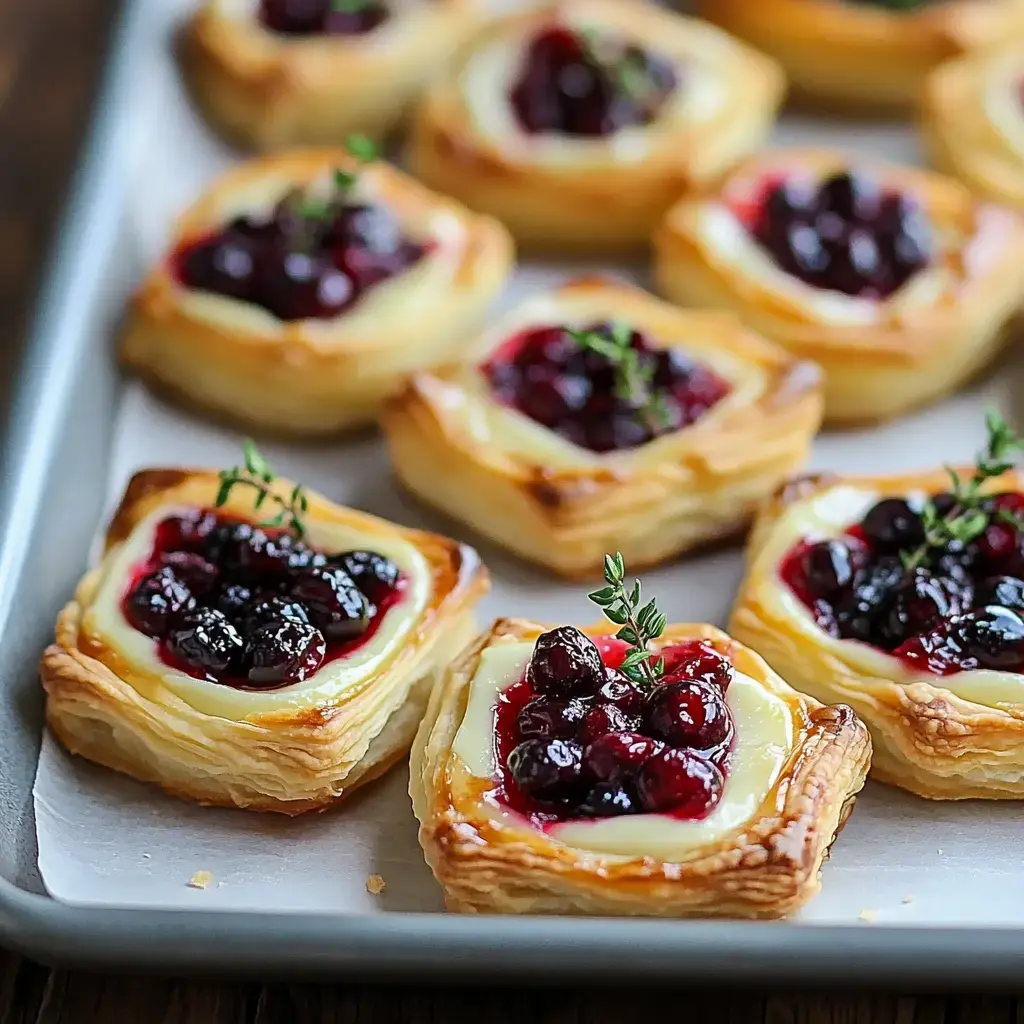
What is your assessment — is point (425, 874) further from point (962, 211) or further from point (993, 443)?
point (962, 211)

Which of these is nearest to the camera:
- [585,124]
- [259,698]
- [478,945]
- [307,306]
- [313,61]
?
[478,945]

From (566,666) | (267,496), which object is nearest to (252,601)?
(267,496)

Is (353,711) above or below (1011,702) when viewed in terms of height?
below

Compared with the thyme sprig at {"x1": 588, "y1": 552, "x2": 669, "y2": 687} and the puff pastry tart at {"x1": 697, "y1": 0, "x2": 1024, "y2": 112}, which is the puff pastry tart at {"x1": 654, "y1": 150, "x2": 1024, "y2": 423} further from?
the thyme sprig at {"x1": 588, "y1": 552, "x2": 669, "y2": 687}

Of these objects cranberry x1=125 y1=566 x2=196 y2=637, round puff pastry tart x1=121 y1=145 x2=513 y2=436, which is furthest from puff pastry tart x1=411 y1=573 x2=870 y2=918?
round puff pastry tart x1=121 y1=145 x2=513 y2=436

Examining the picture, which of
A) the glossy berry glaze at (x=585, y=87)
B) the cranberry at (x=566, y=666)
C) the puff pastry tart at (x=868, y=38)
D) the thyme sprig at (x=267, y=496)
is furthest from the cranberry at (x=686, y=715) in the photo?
the puff pastry tart at (x=868, y=38)

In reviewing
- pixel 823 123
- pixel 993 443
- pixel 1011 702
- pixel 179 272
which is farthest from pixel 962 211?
pixel 179 272

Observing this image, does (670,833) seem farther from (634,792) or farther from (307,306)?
(307,306)
